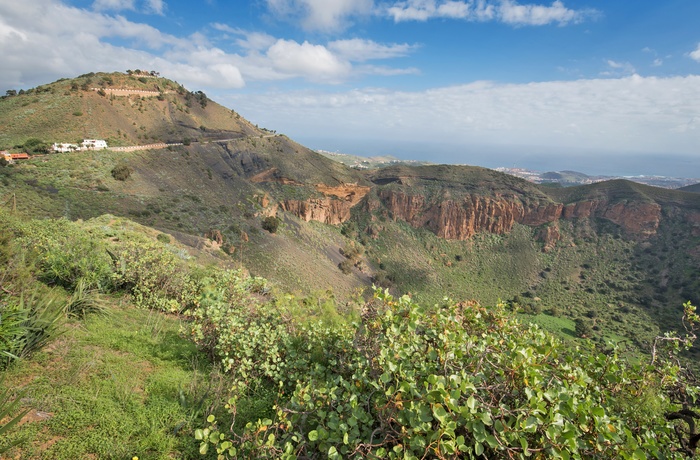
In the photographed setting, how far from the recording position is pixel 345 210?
58.2 metres

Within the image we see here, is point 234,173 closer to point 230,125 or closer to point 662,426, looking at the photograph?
point 230,125

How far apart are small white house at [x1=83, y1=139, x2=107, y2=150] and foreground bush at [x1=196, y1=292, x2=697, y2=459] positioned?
46943mm

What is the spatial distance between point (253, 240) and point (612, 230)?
223 ft

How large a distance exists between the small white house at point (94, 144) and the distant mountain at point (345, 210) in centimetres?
106

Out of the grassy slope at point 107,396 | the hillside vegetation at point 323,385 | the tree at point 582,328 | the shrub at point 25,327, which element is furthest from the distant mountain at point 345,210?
the shrub at point 25,327

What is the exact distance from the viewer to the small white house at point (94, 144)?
126 ft

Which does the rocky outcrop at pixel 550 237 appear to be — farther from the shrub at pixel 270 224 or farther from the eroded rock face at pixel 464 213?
the shrub at pixel 270 224

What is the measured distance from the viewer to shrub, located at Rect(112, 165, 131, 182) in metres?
33.2

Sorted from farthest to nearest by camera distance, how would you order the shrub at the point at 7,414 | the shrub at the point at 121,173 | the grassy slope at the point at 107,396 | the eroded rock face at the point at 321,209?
1. the eroded rock face at the point at 321,209
2. the shrub at the point at 121,173
3. the grassy slope at the point at 107,396
4. the shrub at the point at 7,414

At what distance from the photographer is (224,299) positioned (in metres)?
6.54

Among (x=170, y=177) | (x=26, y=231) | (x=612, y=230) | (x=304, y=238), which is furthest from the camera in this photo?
(x=612, y=230)

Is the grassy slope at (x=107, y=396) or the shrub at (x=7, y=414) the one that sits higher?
the shrub at (x=7, y=414)

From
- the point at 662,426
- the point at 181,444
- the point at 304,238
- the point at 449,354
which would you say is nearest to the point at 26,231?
the point at 181,444

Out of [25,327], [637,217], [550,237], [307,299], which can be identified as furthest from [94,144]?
[637,217]
